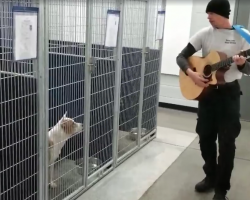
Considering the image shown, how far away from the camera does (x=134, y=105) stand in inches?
141

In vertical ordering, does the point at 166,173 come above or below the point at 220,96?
below

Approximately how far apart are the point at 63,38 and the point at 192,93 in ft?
3.57

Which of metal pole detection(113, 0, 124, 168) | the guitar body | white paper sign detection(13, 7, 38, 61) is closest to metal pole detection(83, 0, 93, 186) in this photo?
metal pole detection(113, 0, 124, 168)

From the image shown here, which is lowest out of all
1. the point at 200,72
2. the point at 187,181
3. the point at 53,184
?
the point at 187,181

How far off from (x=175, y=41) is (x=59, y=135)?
291 cm

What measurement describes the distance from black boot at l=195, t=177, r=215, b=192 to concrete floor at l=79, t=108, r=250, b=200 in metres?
0.05

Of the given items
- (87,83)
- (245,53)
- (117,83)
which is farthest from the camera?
(117,83)

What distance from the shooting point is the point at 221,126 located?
8.55ft

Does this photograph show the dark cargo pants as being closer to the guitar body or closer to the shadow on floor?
the guitar body

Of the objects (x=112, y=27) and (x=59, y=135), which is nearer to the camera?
(x=59, y=135)

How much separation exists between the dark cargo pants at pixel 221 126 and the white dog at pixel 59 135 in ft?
3.18

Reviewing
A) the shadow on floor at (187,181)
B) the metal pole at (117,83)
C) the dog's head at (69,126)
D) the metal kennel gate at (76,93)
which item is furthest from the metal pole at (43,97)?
the metal pole at (117,83)

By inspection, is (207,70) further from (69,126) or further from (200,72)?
(69,126)

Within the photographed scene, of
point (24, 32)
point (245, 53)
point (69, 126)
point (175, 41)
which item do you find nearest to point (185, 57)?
point (245, 53)
